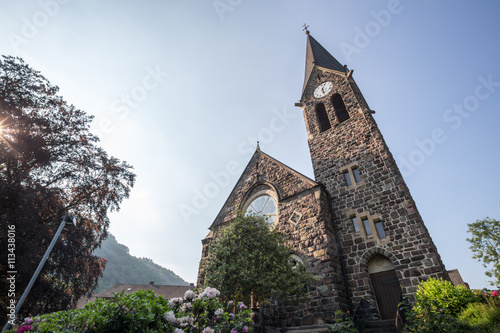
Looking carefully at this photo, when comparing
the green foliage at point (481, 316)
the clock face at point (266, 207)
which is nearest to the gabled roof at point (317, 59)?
the clock face at point (266, 207)

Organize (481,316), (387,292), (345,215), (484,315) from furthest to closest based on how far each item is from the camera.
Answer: (345,215), (387,292), (481,316), (484,315)

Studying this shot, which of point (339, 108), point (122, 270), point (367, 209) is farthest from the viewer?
point (122, 270)

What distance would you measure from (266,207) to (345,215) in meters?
4.80

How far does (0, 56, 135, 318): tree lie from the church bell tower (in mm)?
12504

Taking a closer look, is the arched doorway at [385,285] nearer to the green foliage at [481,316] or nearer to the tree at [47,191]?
the green foliage at [481,316]

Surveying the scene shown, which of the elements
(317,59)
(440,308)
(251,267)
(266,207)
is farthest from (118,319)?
(317,59)

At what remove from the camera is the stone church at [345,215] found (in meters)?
9.62

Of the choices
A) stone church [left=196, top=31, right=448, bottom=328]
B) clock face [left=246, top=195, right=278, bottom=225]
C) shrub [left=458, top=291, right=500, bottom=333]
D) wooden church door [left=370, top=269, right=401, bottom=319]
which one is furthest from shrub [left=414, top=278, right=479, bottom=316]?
clock face [left=246, top=195, right=278, bottom=225]

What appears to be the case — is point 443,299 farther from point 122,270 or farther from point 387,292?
point 122,270

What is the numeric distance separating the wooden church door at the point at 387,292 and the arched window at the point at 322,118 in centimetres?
1015

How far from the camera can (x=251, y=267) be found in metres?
8.63

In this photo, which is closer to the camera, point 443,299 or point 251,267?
point 443,299

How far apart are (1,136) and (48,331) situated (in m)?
10.8

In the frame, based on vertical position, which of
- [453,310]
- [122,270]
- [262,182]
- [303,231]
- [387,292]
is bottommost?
[453,310]
